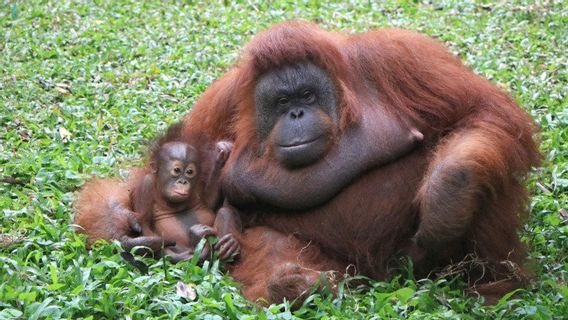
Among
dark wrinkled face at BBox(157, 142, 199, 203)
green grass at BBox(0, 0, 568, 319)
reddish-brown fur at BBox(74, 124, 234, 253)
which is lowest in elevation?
green grass at BBox(0, 0, 568, 319)

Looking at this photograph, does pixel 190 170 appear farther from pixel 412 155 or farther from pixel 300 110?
pixel 412 155

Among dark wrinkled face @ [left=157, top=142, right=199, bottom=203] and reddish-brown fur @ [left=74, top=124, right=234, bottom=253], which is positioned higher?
dark wrinkled face @ [left=157, top=142, right=199, bottom=203]

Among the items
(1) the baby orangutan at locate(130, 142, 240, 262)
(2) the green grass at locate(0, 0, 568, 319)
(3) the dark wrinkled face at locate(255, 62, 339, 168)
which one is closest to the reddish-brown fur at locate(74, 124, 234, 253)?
(1) the baby orangutan at locate(130, 142, 240, 262)

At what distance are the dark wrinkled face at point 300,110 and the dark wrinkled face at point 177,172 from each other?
47cm

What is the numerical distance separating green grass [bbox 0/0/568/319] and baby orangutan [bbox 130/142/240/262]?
250mm

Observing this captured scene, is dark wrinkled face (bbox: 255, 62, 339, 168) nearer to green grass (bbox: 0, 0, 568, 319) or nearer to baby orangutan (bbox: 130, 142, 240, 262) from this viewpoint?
baby orangutan (bbox: 130, 142, 240, 262)

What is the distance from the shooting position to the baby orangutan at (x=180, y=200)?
407cm

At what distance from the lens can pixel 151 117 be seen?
6.03 metres

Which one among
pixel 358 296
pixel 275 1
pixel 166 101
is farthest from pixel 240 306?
pixel 275 1

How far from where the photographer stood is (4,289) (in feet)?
11.2

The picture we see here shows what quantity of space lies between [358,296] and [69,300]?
3.82 ft

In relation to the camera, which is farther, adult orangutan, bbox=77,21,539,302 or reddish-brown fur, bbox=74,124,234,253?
reddish-brown fur, bbox=74,124,234,253

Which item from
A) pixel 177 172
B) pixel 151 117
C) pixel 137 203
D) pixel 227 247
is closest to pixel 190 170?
pixel 177 172

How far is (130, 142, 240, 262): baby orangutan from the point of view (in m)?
4.07
